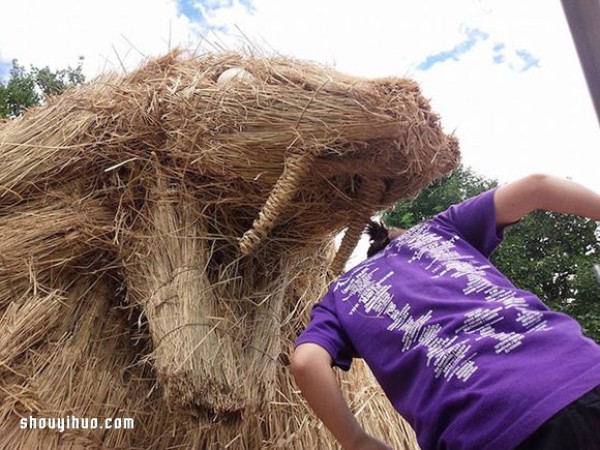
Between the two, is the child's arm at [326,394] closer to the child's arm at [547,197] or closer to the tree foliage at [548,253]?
the child's arm at [547,197]

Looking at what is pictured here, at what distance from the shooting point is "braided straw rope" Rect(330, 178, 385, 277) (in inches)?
62.2

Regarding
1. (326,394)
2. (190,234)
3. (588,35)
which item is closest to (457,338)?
(326,394)

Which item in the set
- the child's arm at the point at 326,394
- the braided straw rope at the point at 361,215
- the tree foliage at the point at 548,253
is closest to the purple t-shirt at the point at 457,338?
the child's arm at the point at 326,394

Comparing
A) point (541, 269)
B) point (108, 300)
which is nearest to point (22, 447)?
point (108, 300)

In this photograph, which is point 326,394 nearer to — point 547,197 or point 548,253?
point 547,197

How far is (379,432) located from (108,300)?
3.11 feet

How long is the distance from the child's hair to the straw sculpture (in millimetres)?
39

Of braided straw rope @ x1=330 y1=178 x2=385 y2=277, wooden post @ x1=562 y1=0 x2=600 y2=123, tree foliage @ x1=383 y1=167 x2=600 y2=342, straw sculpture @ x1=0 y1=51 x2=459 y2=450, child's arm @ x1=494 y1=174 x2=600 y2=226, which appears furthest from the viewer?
tree foliage @ x1=383 y1=167 x2=600 y2=342

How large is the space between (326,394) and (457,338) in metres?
0.28

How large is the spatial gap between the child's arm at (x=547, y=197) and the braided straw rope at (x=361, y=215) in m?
0.35

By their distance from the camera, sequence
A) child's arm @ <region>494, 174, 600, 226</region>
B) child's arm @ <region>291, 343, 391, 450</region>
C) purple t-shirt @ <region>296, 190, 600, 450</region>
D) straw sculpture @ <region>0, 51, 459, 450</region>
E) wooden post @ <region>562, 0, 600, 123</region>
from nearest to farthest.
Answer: wooden post @ <region>562, 0, 600, 123</region> → purple t-shirt @ <region>296, 190, 600, 450</region> → child's arm @ <region>291, 343, 391, 450</region> → child's arm @ <region>494, 174, 600, 226</region> → straw sculpture @ <region>0, 51, 459, 450</region>

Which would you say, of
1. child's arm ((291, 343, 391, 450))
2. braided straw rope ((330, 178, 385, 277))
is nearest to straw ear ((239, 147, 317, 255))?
braided straw rope ((330, 178, 385, 277))

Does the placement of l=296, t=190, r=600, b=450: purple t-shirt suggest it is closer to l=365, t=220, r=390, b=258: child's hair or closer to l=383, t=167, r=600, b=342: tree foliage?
l=365, t=220, r=390, b=258: child's hair

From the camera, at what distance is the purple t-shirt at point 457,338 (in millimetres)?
987
